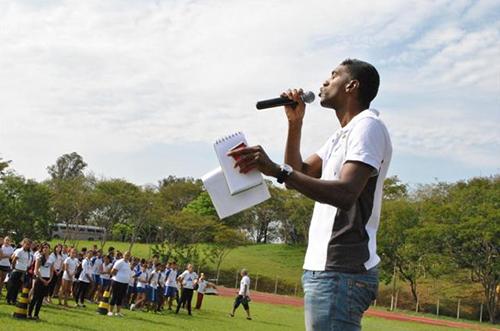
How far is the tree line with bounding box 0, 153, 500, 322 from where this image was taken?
4719 cm

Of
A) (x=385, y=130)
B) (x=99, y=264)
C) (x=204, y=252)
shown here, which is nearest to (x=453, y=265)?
(x=204, y=252)

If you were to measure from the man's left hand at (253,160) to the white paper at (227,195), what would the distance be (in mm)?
109

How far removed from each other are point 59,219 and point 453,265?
3675 centimetres

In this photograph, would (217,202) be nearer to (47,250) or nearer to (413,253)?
(47,250)

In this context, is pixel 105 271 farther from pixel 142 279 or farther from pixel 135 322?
pixel 135 322

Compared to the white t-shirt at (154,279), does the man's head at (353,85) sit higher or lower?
higher

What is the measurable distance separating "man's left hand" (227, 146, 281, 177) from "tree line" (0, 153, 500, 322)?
44.5 metres

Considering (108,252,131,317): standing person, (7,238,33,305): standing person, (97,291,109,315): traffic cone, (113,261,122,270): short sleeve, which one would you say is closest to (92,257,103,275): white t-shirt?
(97,291,109,315): traffic cone

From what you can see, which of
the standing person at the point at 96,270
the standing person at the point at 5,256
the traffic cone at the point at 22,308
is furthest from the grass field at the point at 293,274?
the traffic cone at the point at 22,308

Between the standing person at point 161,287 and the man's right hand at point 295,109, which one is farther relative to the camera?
the standing person at point 161,287

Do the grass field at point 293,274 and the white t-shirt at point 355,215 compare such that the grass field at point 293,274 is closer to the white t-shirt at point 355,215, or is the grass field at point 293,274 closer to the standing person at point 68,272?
the standing person at point 68,272

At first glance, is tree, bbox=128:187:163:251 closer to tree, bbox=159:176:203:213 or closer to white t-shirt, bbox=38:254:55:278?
tree, bbox=159:176:203:213

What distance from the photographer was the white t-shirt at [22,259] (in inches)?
671

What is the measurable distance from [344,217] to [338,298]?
0.39 metres
